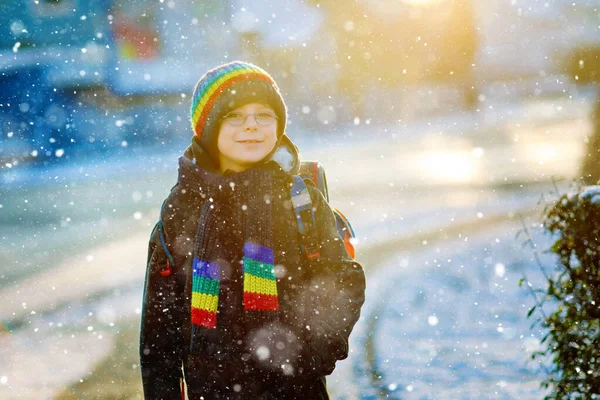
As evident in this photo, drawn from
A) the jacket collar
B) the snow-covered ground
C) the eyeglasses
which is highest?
the snow-covered ground

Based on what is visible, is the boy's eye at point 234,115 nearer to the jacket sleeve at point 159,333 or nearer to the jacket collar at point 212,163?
the jacket collar at point 212,163

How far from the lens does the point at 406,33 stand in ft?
139

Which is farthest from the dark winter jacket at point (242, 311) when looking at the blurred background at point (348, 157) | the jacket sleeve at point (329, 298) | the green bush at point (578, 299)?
the blurred background at point (348, 157)

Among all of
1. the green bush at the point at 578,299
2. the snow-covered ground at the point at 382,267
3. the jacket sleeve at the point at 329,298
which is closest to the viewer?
the jacket sleeve at the point at 329,298

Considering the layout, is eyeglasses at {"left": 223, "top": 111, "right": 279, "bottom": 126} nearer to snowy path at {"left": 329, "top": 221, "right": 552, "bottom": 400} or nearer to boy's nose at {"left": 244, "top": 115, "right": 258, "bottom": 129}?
boy's nose at {"left": 244, "top": 115, "right": 258, "bottom": 129}

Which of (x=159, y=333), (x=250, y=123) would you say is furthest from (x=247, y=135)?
(x=159, y=333)

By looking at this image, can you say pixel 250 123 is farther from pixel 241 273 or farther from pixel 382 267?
pixel 382 267

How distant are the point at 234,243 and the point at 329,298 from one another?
0.35 m

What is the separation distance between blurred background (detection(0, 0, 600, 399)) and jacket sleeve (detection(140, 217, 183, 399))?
2393mm

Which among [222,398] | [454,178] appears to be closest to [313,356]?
[222,398]

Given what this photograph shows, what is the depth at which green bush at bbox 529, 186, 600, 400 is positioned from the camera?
3.39 metres

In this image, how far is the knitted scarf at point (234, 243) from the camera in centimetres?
221

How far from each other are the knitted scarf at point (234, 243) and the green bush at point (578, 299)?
72.2 inches

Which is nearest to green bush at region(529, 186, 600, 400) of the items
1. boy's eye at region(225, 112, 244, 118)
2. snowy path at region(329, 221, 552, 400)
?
snowy path at region(329, 221, 552, 400)
